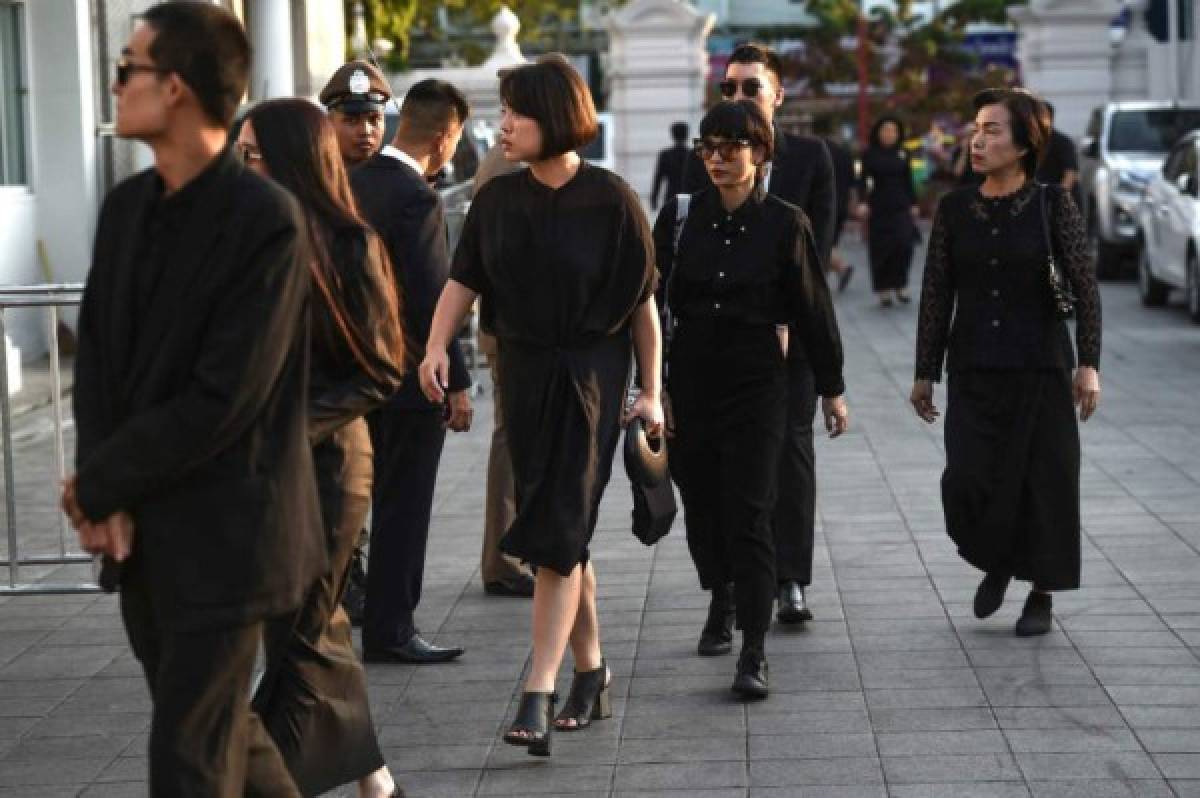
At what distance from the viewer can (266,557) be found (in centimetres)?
441

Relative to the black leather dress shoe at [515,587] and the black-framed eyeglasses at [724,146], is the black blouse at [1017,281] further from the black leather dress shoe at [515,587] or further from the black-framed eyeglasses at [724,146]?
the black leather dress shoe at [515,587]

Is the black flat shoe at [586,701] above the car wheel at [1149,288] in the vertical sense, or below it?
above

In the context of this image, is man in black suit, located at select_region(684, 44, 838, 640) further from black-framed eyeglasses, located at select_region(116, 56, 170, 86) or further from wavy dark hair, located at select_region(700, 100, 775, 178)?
black-framed eyeglasses, located at select_region(116, 56, 170, 86)

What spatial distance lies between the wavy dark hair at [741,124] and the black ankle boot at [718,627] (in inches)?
56.4

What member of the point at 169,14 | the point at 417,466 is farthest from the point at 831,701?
the point at 169,14

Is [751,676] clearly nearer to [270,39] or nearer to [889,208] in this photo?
[889,208]

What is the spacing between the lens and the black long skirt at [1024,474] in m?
7.88

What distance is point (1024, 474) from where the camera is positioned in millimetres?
7902

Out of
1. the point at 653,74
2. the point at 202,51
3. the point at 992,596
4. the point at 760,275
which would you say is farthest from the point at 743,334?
the point at 653,74

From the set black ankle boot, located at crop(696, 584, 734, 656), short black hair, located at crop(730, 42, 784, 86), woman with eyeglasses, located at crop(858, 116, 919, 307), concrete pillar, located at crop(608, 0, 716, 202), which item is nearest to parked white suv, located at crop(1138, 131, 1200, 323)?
woman with eyeglasses, located at crop(858, 116, 919, 307)

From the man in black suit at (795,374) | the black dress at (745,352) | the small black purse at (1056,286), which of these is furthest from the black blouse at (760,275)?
the small black purse at (1056,286)

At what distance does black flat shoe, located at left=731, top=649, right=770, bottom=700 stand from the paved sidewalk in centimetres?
4

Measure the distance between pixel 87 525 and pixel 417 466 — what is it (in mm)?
3438

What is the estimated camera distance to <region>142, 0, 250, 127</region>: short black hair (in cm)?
437
